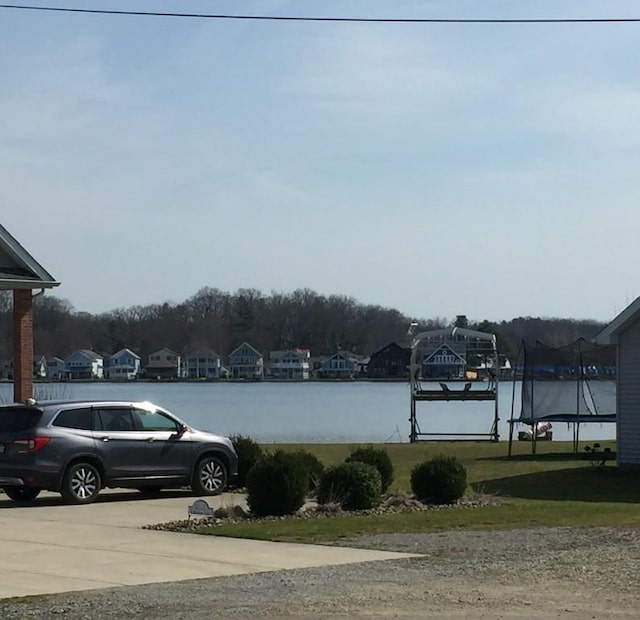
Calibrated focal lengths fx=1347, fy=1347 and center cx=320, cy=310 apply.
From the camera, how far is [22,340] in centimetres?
2525

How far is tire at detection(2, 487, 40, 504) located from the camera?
2081 centimetres

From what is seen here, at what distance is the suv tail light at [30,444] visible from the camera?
19938mm

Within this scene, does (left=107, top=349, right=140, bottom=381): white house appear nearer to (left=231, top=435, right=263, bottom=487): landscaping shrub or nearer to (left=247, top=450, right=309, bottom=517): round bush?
(left=231, top=435, right=263, bottom=487): landscaping shrub

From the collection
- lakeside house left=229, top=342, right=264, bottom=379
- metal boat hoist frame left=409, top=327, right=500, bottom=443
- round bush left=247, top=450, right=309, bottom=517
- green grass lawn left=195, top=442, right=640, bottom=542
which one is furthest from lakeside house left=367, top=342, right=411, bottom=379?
round bush left=247, top=450, right=309, bottom=517

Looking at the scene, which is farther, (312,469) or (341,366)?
(341,366)

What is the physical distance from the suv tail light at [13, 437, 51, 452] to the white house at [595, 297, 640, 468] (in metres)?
13.1

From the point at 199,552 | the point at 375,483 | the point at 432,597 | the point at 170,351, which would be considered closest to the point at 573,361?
the point at 375,483

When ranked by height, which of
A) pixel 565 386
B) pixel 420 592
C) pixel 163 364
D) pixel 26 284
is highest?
pixel 26 284

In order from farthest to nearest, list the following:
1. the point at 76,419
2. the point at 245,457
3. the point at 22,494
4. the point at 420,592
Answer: the point at 245,457 → the point at 22,494 → the point at 76,419 → the point at 420,592

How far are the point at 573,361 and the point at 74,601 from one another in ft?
93.1

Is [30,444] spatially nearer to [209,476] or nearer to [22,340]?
[209,476]

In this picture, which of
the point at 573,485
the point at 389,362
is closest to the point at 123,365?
the point at 389,362

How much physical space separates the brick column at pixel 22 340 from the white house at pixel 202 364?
7064 centimetres

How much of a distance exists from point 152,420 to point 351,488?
13.7ft
